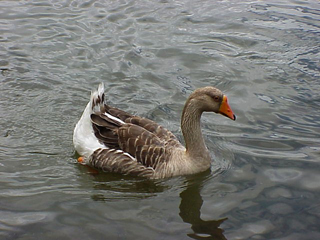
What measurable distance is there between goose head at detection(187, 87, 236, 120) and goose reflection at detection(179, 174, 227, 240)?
4.06ft

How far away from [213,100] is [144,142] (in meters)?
1.39

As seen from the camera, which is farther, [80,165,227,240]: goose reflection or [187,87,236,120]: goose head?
[187,87,236,120]: goose head

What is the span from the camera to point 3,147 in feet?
29.2

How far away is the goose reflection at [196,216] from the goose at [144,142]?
46 centimetres

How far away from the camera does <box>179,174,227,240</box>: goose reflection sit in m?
6.73

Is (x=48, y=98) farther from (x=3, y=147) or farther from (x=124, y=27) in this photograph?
(x=124, y=27)

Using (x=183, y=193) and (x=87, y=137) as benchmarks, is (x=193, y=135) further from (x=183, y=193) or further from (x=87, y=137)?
(x=87, y=137)

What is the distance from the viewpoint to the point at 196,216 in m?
7.20

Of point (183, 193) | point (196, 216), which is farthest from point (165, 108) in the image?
point (196, 216)

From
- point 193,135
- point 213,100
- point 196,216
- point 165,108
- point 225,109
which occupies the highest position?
point 213,100

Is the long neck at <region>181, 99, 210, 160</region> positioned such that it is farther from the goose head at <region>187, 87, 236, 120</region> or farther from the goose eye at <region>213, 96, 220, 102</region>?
the goose eye at <region>213, 96, 220, 102</region>

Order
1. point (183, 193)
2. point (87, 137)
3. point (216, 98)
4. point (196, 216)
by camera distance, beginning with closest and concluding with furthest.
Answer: point (196, 216)
point (183, 193)
point (216, 98)
point (87, 137)

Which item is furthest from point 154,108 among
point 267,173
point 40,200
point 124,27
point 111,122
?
point 124,27

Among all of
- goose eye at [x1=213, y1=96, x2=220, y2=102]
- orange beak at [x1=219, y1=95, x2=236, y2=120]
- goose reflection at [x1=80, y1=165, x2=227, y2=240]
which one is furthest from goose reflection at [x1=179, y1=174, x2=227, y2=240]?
goose eye at [x1=213, y1=96, x2=220, y2=102]
